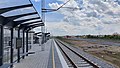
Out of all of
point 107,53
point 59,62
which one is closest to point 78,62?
point 59,62

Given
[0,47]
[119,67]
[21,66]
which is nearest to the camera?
[0,47]

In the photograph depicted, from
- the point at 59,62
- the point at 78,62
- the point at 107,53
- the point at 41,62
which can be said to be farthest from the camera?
the point at 107,53

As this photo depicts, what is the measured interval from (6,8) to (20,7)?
803 millimetres

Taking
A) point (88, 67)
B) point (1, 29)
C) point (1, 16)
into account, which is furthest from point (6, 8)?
point (88, 67)

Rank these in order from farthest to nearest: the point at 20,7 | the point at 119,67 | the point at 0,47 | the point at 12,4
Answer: the point at 119,67, the point at 0,47, the point at 20,7, the point at 12,4

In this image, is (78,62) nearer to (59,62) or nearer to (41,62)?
(59,62)

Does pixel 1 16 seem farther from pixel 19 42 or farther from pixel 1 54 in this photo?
pixel 19 42

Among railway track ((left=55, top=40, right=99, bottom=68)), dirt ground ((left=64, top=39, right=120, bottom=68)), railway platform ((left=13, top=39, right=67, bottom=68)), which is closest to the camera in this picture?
railway platform ((left=13, top=39, right=67, bottom=68))

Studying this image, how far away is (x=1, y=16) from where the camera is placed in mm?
10680

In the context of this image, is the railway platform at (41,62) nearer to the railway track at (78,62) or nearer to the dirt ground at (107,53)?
the railway track at (78,62)

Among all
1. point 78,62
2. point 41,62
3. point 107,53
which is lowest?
point 107,53

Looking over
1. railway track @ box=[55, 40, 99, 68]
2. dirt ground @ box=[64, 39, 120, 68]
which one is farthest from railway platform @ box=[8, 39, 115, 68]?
dirt ground @ box=[64, 39, 120, 68]

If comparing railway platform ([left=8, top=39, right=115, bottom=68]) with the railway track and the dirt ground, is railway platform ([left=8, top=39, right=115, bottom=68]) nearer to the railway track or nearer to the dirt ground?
the railway track

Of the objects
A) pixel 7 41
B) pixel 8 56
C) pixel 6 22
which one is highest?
pixel 6 22
